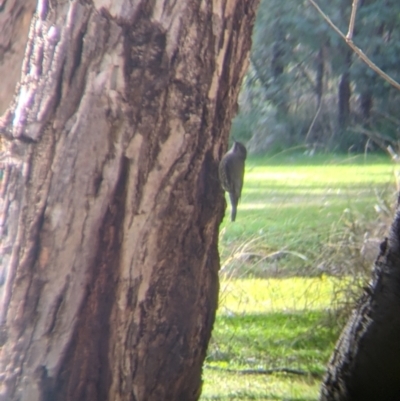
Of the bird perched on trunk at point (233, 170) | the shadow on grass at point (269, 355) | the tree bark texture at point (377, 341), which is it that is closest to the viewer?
the bird perched on trunk at point (233, 170)

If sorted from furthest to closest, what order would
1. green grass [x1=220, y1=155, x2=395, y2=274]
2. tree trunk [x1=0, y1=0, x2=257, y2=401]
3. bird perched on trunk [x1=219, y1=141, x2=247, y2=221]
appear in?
green grass [x1=220, y1=155, x2=395, y2=274] < bird perched on trunk [x1=219, y1=141, x2=247, y2=221] < tree trunk [x1=0, y1=0, x2=257, y2=401]

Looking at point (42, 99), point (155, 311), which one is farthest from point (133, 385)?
point (42, 99)

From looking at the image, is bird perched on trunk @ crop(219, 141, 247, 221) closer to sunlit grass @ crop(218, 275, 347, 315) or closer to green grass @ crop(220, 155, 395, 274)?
green grass @ crop(220, 155, 395, 274)

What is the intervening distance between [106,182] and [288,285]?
3407mm

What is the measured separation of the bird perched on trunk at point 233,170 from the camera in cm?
240

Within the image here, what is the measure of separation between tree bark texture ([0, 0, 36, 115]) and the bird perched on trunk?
710mm

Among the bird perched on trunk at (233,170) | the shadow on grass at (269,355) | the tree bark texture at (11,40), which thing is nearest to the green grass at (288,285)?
the shadow on grass at (269,355)

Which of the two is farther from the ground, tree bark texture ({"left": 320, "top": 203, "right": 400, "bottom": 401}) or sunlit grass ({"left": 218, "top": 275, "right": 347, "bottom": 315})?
tree bark texture ({"left": 320, "top": 203, "right": 400, "bottom": 401})

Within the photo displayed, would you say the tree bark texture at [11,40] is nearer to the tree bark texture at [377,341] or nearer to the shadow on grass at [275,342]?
the tree bark texture at [377,341]

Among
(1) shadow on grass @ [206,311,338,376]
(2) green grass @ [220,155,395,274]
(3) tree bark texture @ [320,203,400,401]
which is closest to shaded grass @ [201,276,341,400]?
(1) shadow on grass @ [206,311,338,376]

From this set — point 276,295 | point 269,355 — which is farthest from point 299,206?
point 269,355

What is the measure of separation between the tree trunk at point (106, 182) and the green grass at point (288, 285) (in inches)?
65.8

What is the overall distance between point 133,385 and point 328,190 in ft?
16.1

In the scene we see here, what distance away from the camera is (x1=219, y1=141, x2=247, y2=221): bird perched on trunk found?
2.40m
